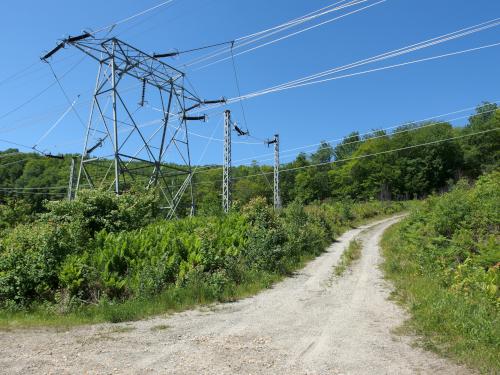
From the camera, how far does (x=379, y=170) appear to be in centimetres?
9631

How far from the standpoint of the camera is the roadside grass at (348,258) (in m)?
16.7

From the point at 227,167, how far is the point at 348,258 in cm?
1328

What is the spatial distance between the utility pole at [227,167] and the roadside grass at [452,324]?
1827 cm

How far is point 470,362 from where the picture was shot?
22.0 ft

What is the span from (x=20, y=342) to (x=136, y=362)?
2912 millimetres

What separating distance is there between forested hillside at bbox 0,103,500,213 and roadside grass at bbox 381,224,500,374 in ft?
→ 201

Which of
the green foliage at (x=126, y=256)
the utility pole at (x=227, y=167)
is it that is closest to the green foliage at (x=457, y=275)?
the green foliage at (x=126, y=256)

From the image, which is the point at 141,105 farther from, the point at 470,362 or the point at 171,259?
the point at 470,362

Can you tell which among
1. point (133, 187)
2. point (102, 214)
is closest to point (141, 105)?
point (133, 187)

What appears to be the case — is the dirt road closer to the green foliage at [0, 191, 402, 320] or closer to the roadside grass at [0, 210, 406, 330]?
the roadside grass at [0, 210, 406, 330]

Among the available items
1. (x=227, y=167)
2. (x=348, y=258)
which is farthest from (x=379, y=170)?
(x=348, y=258)

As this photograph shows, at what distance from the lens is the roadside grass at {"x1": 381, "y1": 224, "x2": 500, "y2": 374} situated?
6930 mm

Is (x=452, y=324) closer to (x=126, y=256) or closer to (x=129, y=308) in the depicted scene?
(x=129, y=308)

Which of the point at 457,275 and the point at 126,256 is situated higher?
the point at 126,256
